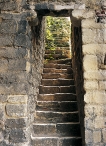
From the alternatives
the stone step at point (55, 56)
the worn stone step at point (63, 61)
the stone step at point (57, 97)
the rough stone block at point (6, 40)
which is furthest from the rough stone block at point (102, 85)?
the stone step at point (55, 56)

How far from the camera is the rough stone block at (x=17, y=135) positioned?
140 inches

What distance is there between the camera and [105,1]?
380cm

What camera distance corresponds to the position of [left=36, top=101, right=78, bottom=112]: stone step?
4915 millimetres

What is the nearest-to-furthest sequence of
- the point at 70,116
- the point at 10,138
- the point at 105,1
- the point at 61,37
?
the point at 10,138
the point at 105,1
the point at 70,116
the point at 61,37

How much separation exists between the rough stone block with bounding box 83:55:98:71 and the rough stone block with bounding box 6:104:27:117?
118 centimetres

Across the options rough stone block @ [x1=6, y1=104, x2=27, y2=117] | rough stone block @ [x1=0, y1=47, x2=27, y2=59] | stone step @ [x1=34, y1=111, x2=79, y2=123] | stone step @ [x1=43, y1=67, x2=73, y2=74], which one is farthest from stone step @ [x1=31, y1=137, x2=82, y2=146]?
stone step @ [x1=43, y1=67, x2=73, y2=74]

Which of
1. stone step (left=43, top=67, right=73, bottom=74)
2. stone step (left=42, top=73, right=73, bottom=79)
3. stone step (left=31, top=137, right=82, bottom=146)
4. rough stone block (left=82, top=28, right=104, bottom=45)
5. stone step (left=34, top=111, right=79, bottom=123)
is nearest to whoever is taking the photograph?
rough stone block (left=82, top=28, right=104, bottom=45)

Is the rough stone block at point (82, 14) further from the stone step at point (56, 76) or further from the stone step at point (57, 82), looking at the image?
the stone step at point (56, 76)

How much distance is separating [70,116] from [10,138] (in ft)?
4.97

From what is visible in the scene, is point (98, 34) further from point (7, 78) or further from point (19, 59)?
point (7, 78)

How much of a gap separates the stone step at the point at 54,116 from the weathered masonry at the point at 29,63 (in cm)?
85

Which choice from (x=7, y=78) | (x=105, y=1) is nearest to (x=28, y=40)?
(x=7, y=78)

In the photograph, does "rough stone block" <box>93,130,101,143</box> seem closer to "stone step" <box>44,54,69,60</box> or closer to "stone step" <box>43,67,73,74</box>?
"stone step" <box>43,67,73,74</box>

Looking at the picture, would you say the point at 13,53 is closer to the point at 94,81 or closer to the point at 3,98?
the point at 3,98
